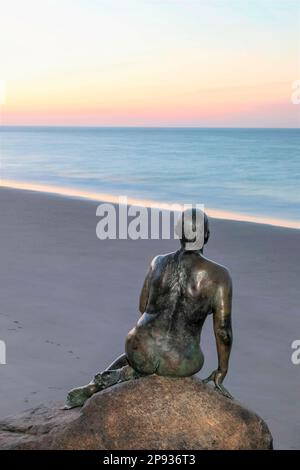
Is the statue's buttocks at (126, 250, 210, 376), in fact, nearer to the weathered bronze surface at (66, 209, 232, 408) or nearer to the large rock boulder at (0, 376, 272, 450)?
the weathered bronze surface at (66, 209, 232, 408)

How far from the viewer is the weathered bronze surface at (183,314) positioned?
5023 millimetres

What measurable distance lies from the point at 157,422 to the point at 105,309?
643cm

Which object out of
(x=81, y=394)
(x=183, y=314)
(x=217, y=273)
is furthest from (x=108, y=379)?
(x=217, y=273)

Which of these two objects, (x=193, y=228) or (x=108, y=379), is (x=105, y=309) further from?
(x=193, y=228)

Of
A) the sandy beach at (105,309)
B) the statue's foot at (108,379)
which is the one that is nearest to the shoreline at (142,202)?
the sandy beach at (105,309)

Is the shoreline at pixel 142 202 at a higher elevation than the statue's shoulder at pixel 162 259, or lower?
higher

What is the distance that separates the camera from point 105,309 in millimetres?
11281

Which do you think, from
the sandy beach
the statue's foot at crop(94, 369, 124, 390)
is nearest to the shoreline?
the sandy beach

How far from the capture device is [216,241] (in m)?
17.4

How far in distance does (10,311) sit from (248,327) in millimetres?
3275

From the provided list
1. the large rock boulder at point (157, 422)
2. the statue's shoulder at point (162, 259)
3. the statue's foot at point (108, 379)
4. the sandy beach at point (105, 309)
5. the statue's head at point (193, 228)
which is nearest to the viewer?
the large rock boulder at point (157, 422)

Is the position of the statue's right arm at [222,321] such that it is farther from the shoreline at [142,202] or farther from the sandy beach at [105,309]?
the shoreline at [142,202]

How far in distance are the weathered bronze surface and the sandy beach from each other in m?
2.60

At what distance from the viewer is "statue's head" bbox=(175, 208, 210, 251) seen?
5004 mm
